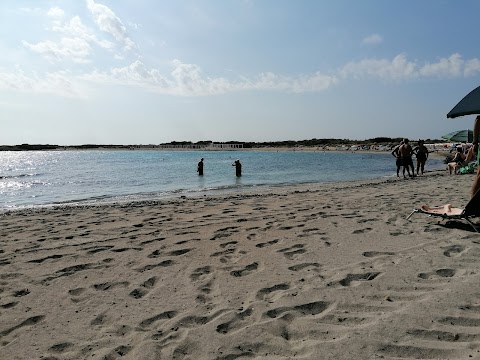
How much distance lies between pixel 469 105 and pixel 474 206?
2.00 metres

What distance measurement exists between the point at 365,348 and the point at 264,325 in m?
0.80

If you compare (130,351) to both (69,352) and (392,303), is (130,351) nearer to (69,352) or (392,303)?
(69,352)

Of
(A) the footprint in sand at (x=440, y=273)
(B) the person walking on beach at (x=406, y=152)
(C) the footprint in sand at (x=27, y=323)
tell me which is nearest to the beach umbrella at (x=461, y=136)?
(B) the person walking on beach at (x=406, y=152)

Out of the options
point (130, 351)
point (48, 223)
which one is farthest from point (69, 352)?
point (48, 223)

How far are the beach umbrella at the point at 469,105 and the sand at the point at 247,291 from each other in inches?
76.8

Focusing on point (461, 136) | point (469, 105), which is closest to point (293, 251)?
point (469, 105)

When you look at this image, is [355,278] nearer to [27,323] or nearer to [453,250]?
[453,250]

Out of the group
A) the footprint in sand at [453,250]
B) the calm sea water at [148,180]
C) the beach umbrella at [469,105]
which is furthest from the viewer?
the calm sea water at [148,180]

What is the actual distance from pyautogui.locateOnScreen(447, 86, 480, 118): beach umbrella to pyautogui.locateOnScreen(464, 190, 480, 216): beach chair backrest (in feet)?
5.83

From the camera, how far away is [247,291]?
3.76 m

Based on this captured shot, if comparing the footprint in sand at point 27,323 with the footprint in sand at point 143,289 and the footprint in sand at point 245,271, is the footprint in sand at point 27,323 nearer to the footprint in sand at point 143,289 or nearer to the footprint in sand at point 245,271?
the footprint in sand at point 143,289

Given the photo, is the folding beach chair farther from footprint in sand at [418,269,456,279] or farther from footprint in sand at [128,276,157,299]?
footprint in sand at [128,276,157,299]

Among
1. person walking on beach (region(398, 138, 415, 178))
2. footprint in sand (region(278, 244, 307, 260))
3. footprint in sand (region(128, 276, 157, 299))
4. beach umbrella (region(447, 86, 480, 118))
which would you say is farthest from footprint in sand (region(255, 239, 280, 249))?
person walking on beach (region(398, 138, 415, 178))

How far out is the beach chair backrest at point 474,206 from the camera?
5.45 meters
